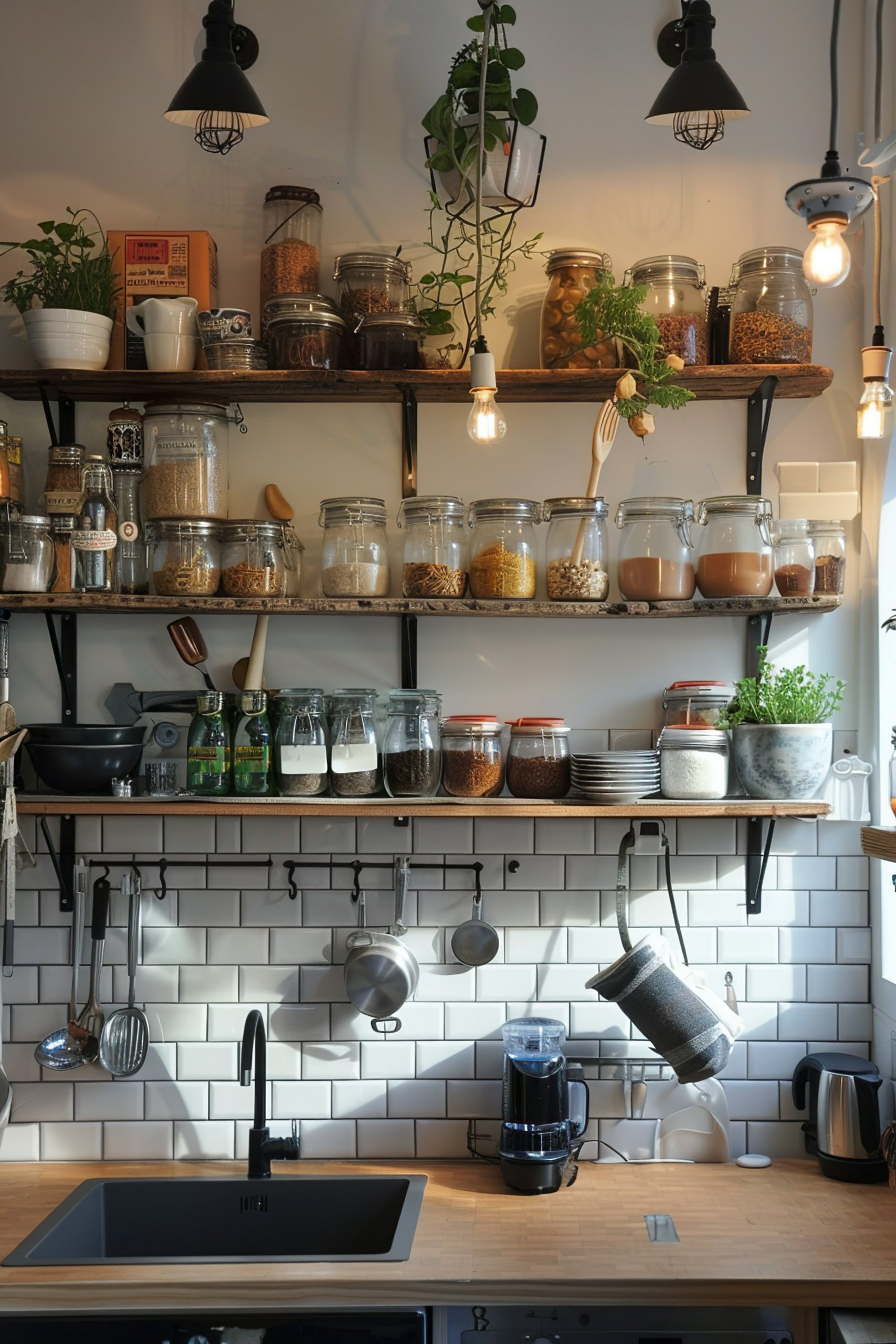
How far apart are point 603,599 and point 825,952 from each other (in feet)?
3.06

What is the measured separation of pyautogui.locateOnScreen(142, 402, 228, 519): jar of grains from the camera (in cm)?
227

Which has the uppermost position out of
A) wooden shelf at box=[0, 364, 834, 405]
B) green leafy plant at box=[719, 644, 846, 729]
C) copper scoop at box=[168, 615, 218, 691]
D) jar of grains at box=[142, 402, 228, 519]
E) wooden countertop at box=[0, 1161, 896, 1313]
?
wooden shelf at box=[0, 364, 834, 405]

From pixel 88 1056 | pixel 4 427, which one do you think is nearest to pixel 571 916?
pixel 88 1056

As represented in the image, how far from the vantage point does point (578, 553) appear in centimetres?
223

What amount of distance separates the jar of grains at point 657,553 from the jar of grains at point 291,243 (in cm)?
83

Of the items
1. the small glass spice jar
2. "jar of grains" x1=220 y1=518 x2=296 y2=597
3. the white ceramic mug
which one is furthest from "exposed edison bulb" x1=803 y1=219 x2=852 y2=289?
the white ceramic mug

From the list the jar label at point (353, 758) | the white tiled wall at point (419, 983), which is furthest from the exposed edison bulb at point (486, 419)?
the white tiled wall at point (419, 983)

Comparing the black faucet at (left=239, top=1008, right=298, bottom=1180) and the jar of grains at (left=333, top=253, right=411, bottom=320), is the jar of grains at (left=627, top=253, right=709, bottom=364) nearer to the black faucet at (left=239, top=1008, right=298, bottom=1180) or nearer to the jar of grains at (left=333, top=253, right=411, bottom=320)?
the jar of grains at (left=333, top=253, right=411, bottom=320)

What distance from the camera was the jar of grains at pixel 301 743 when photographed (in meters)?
2.24

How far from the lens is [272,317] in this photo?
2289 millimetres

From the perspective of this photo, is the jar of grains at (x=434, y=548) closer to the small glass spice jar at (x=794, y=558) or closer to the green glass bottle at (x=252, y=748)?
the green glass bottle at (x=252, y=748)

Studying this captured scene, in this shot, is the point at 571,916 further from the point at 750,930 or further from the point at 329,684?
the point at 329,684

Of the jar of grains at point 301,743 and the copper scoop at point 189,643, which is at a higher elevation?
the copper scoop at point 189,643

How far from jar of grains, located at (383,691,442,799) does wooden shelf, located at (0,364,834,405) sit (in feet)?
2.11
